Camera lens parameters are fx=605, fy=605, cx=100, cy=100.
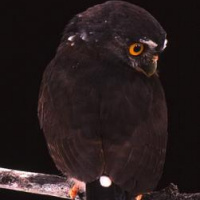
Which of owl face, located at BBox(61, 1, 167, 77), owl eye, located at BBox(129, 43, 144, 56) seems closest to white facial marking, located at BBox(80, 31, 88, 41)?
owl face, located at BBox(61, 1, 167, 77)

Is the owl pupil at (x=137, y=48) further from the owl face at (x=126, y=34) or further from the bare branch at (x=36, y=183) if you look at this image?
the bare branch at (x=36, y=183)

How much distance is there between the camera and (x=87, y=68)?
390 cm

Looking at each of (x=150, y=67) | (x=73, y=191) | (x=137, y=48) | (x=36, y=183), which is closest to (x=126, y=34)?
(x=137, y=48)

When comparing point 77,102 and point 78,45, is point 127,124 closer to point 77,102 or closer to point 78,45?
point 77,102

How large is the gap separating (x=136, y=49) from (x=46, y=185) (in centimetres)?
117

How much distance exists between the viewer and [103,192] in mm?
3740

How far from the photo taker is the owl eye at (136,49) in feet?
12.8

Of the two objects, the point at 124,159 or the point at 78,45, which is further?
the point at 78,45

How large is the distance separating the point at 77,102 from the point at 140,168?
1.88 feet

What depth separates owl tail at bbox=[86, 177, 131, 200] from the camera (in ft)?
12.3

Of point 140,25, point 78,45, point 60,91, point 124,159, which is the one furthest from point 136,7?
point 124,159

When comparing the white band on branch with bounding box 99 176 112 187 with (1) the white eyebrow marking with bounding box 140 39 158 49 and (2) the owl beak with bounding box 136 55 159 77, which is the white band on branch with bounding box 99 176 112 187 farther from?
(1) the white eyebrow marking with bounding box 140 39 158 49

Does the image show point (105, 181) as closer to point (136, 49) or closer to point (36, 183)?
point (36, 183)

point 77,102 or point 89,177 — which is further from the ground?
point 77,102
